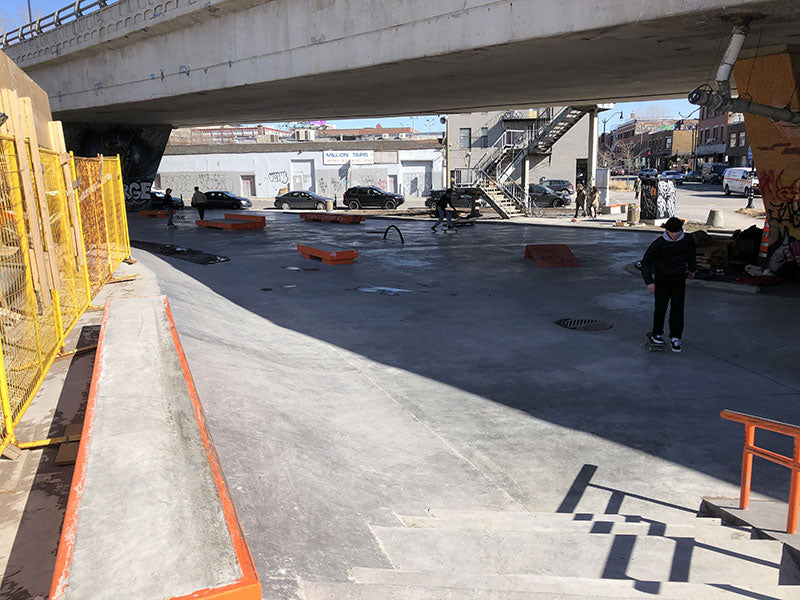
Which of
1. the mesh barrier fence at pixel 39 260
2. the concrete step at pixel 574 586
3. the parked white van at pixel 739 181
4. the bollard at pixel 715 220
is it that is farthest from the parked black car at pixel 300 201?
the concrete step at pixel 574 586

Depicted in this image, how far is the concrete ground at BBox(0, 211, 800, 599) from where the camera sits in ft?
13.6

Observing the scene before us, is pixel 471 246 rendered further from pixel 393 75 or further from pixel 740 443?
pixel 740 443

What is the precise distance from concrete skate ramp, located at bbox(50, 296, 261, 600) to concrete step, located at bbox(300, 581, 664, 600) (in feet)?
1.69

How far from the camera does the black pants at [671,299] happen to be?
8.64 meters

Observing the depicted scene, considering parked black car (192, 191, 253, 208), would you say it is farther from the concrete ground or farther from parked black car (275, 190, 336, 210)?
the concrete ground

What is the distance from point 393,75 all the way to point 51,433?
14.7 meters

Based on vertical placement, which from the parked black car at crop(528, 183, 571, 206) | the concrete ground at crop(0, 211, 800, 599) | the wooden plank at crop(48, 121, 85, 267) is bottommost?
the concrete ground at crop(0, 211, 800, 599)

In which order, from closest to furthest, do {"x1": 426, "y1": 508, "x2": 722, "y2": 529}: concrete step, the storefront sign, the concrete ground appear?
1. the concrete ground
2. {"x1": 426, "y1": 508, "x2": 722, "y2": 529}: concrete step
3. the storefront sign

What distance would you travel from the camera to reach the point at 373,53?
14961 millimetres

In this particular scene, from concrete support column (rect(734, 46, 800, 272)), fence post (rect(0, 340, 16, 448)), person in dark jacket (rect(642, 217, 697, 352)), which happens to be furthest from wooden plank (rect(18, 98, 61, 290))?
concrete support column (rect(734, 46, 800, 272))

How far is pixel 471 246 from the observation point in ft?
70.6

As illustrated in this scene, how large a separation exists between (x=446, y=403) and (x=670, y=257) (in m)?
4.16

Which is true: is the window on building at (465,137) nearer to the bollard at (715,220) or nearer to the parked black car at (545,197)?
the parked black car at (545,197)

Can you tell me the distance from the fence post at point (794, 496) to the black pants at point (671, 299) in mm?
4992
